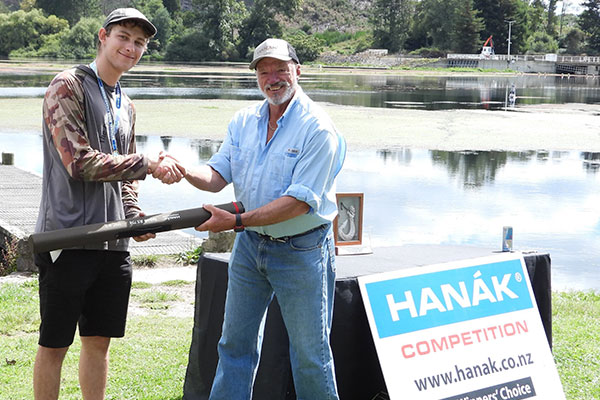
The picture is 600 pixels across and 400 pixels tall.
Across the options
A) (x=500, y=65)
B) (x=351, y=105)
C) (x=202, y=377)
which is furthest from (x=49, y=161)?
(x=500, y=65)

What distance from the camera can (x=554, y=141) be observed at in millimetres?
22438

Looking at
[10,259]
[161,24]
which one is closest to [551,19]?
[161,24]

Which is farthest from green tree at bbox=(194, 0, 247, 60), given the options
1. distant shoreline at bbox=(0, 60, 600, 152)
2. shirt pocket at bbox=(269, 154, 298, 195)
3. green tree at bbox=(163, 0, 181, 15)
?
shirt pocket at bbox=(269, 154, 298, 195)

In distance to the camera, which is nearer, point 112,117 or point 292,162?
point 292,162

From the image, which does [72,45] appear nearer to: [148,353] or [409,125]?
[409,125]

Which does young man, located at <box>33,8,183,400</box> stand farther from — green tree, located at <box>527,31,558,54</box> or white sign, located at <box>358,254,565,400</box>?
green tree, located at <box>527,31,558,54</box>

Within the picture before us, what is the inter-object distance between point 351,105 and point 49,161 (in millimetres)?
31611

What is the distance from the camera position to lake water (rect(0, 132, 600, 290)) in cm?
1000

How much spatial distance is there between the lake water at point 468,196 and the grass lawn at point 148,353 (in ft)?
4.96

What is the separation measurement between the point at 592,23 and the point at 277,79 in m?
125

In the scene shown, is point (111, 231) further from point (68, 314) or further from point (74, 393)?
point (74, 393)

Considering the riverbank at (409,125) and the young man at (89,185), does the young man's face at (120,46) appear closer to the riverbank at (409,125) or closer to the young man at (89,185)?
the young man at (89,185)

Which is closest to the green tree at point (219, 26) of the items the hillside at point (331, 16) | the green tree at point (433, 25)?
the green tree at point (433, 25)

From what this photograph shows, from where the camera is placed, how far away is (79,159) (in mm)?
3352
